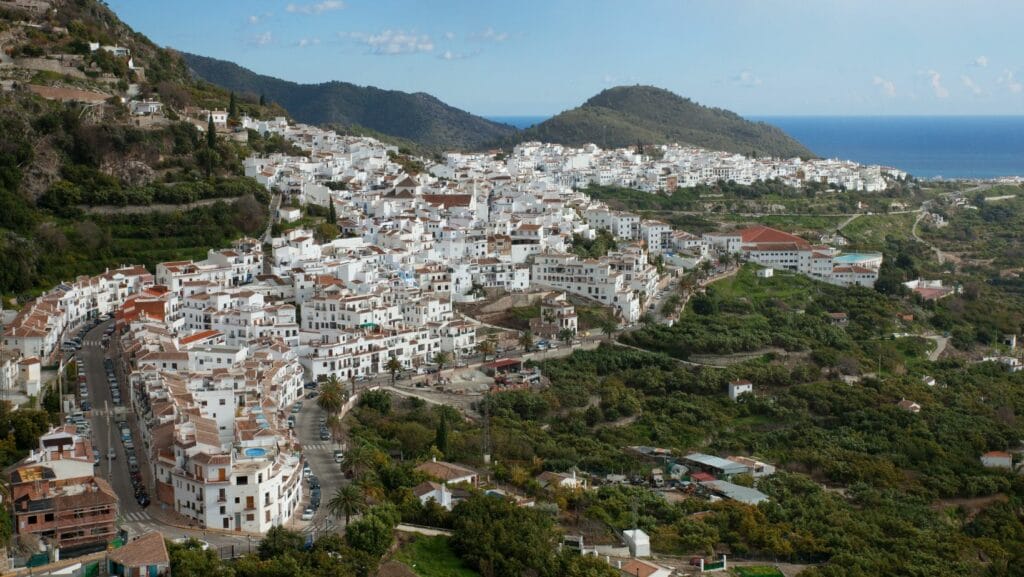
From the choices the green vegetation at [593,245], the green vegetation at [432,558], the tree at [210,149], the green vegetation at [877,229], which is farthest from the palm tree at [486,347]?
the green vegetation at [877,229]

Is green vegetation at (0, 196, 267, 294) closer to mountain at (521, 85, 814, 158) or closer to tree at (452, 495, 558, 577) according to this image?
tree at (452, 495, 558, 577)

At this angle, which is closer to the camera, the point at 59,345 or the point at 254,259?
the point at 59,345

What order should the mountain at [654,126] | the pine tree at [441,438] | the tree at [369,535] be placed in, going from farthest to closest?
the mountain at [654,126], the pine tree at [441,438], the tree at [369,535]

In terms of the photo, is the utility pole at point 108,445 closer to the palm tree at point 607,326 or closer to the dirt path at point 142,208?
the dirt path at point 142,208

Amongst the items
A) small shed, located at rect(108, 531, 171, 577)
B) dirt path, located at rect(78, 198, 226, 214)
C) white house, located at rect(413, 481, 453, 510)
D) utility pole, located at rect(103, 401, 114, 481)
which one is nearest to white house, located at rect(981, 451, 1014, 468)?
white house, located at rect(413, 481, 453, 510)

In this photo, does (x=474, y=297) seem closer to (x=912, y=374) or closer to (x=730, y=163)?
(x=912, y=374)

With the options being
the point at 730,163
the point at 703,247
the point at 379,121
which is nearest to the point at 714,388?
the point at 703,247
